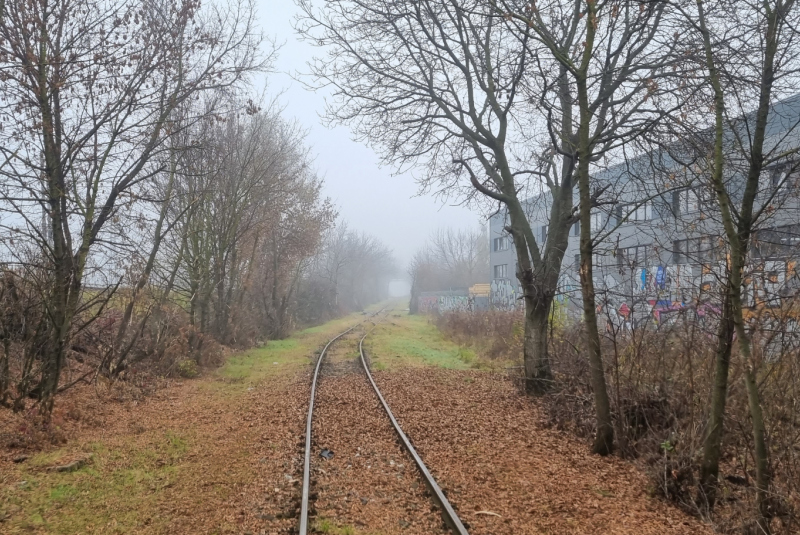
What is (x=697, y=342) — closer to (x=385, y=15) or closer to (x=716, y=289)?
(x=716, y=289)

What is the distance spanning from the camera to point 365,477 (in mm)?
6559

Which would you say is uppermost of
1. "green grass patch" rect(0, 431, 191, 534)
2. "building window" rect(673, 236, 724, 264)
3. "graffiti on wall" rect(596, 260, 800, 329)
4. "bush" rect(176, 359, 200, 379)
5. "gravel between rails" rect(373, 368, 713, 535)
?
"building window" rect(673, 236, 724, 264)

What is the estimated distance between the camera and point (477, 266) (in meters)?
78.2

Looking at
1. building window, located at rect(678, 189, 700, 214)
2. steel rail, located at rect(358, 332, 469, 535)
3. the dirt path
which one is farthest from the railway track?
building window, located at rect(678, 189, 700, 214)

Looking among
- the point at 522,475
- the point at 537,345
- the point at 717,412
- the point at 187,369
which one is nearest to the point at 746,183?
the point at 717,412

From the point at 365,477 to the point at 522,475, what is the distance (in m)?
1.88

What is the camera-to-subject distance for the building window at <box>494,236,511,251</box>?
46.8 metres

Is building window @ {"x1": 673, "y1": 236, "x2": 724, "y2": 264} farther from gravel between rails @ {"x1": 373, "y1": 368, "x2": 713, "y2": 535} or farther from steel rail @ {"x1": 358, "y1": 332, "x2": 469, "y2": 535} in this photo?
steel rail @ {"x1": 358, "y1": 332, "x2": 469, "y2": 535}

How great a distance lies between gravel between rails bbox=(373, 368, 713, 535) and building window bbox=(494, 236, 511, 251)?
36545 mm

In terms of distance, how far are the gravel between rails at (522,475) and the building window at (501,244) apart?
36545 millimetres

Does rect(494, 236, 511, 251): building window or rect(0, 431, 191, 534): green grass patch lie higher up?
rect(494, 236, 511, 251): building window

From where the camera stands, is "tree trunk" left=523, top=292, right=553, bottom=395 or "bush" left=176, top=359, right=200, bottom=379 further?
"bush" left=176, top=359, right=200, bottom=379

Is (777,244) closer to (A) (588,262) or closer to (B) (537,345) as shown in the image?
(A) (588,262)

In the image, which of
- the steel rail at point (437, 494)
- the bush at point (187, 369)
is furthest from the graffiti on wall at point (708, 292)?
the bush at point (187, 369)
